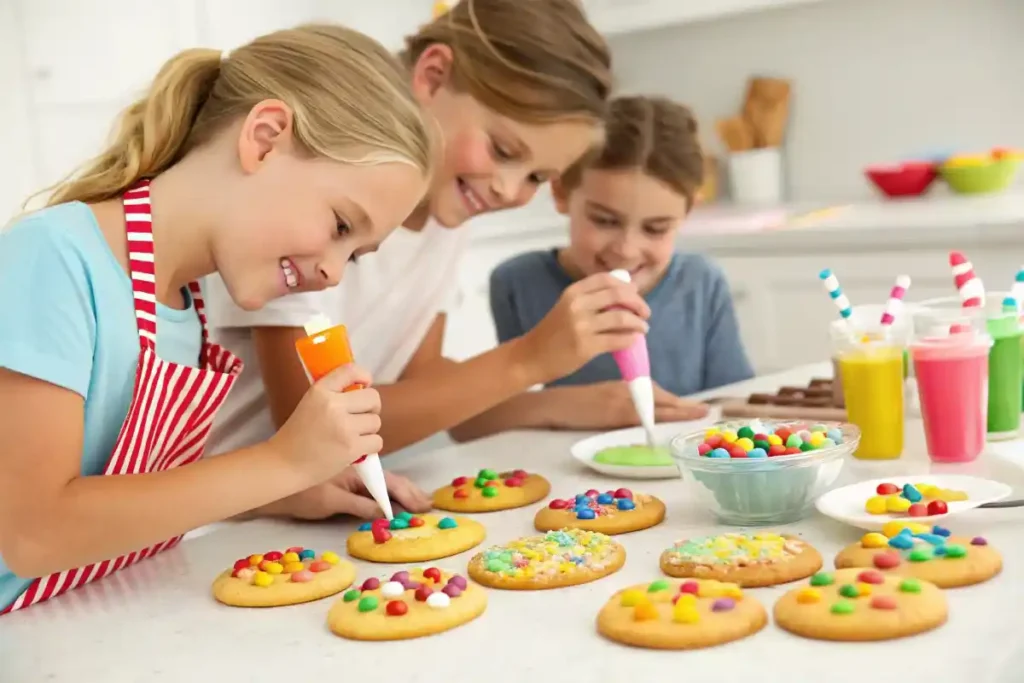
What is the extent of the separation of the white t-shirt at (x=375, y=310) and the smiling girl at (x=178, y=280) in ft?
0.99

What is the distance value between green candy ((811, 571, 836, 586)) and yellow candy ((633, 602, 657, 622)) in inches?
5.2

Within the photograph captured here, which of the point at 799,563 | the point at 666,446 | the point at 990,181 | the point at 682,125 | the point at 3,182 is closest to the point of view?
the point at 799,563

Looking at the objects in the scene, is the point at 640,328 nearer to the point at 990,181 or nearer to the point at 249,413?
the point at 249,413

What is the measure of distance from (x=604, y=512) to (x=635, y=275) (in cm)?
95

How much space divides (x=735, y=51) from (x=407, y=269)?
242cm

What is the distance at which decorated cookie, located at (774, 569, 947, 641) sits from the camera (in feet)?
2.51

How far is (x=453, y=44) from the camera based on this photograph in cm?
154

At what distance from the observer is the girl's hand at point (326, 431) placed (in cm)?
102

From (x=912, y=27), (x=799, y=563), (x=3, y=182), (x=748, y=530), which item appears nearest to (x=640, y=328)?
(x=748, y=530)

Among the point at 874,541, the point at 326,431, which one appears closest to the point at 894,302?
the point at 874,541

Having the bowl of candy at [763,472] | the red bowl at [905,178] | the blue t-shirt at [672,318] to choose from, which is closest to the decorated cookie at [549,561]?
the bowl of candy at [763,472]

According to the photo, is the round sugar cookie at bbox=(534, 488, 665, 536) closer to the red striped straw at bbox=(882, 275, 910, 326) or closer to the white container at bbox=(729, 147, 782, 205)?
the red striped straw at bbox=(882, 275, 910, 326)

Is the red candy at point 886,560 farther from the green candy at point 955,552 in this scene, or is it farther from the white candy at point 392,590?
the white candy at point 392,590

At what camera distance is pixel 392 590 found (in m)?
0.90
